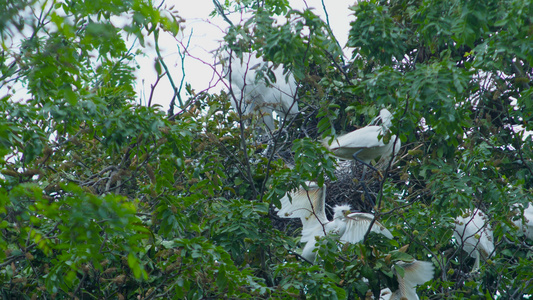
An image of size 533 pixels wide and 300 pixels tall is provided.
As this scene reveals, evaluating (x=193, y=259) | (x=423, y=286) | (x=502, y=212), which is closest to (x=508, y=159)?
(x=502, y=212)

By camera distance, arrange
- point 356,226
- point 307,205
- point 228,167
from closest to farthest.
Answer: point 356,226 < point 307,205 < point 228,167

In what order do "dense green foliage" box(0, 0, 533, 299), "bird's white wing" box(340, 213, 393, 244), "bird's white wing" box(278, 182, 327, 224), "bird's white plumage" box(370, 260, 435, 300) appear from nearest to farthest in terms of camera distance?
1. "dense green foliage" box(0, 0, 533, 299)
2. "bird's white plumage" box(370, 260, 435, 300)
3. "bird's white wing" box(340, 213, 393, 244)
4. "bird's white wing" box(278, 182, 327, 224)

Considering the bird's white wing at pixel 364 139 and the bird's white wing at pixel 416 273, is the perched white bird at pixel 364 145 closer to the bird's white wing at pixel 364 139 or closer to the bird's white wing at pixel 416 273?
the bird's white wing at pixel 364 139

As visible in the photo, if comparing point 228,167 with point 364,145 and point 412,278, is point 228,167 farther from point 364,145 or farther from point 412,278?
point 412,278

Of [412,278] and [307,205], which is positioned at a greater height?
[307,205]

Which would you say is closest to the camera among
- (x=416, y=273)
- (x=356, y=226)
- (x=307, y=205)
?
(x=416, y=273)

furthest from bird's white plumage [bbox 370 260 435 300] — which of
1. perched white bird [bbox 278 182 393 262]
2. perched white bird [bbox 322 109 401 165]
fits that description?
perched white bird [bbox 322 109 401 165]

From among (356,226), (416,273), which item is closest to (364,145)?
(356,226)

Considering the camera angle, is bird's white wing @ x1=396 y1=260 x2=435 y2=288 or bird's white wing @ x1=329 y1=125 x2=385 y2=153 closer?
bird's white wing @ x1=396 y1=260 x2=435 y2=288

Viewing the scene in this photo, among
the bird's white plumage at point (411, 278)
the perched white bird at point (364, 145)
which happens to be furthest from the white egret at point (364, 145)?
the bird's white plumage at point (411, 278)

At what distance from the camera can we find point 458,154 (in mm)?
3906

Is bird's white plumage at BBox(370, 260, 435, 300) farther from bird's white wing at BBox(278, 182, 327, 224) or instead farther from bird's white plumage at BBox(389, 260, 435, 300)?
bird's white wing at BBox(278, 182, 327, 224)

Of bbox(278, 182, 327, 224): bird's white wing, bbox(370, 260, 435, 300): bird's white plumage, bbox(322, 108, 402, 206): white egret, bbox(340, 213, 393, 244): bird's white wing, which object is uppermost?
bbox(322, 108, 402, 206): white egret

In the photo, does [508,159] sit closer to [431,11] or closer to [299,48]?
[431,11]
